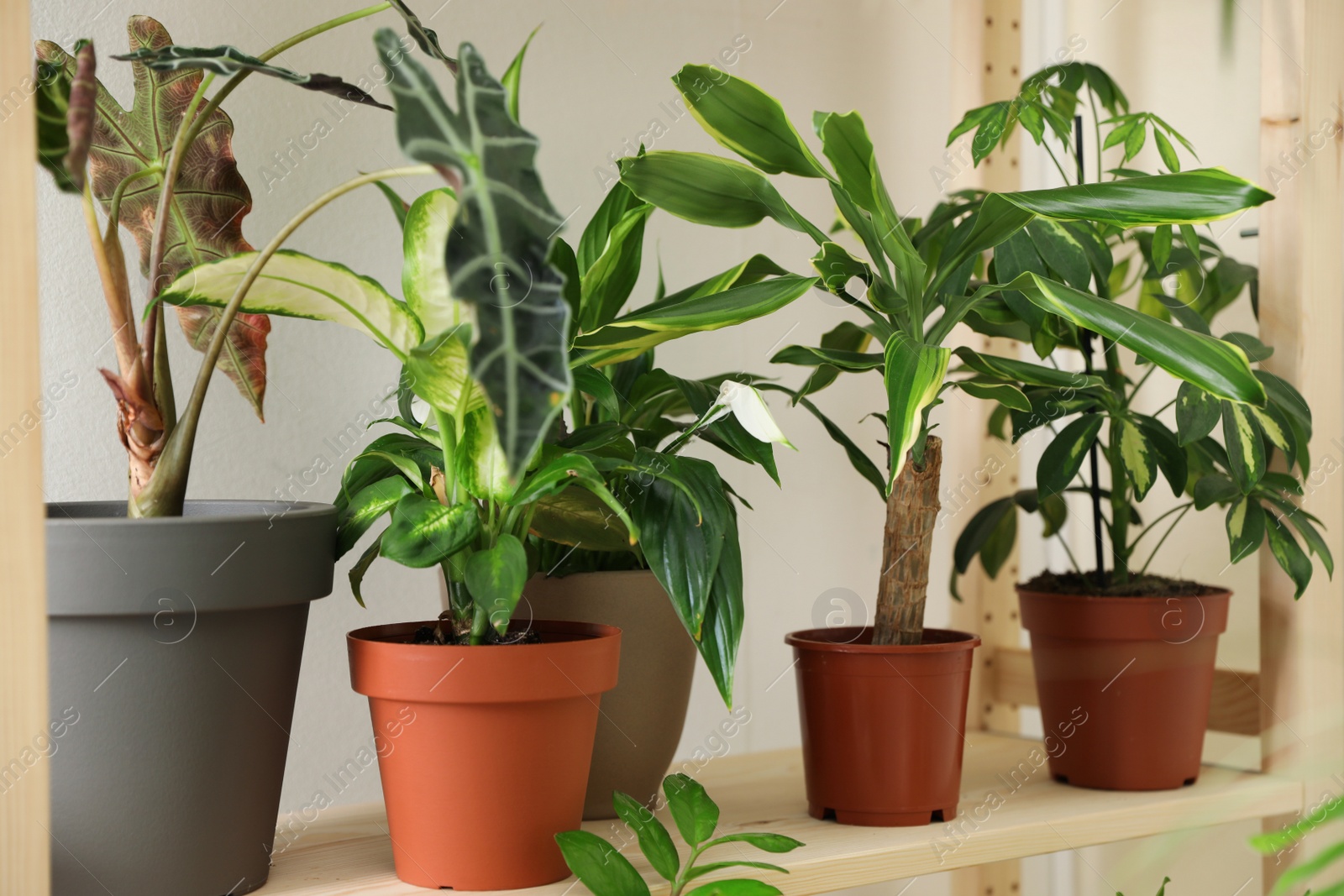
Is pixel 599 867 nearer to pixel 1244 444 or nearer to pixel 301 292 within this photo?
pixel 301 292

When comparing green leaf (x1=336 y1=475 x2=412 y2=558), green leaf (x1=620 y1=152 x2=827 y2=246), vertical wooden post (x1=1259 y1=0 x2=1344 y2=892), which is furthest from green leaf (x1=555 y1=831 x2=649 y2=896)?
vertical wooden post (x1=1259 y1=0 x2=1344 y2=892)

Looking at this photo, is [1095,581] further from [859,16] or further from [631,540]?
[859,16]

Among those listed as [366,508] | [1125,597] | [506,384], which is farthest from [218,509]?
[1125,597]

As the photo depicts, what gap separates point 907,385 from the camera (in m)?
0.79

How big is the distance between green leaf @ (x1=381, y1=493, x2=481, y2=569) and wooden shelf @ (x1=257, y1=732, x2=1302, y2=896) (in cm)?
23

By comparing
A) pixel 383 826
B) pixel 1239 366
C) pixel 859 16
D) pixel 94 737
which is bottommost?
pixel 383 826

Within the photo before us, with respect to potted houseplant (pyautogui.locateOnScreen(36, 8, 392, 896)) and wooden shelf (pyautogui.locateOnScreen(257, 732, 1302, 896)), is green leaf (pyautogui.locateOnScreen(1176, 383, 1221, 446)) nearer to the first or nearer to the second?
wooden shelf (pyautogui.locateOnScreen(257, 732, 1302, 896))

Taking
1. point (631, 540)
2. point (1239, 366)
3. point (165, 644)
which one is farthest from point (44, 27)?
point (1239, 366)

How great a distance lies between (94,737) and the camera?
0.68m

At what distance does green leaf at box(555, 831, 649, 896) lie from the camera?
71 cm

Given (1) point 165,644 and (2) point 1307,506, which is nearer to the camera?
(1) point 165,644

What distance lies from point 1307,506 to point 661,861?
742 mm

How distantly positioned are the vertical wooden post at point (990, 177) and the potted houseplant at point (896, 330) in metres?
0.49

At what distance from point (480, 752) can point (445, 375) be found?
0.24m
